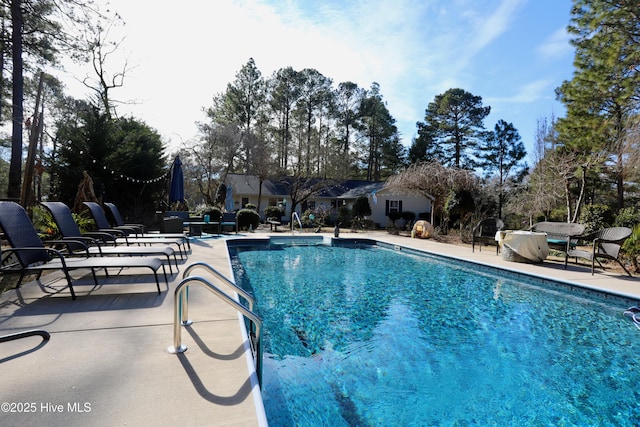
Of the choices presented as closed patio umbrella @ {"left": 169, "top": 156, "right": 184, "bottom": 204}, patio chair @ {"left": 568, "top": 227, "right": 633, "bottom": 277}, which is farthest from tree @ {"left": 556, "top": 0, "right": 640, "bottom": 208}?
closed patio umbrella @ {"left": 169, "top": 156, "right": 184, "bottom": 204}

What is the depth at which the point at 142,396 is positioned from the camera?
6.78 ft

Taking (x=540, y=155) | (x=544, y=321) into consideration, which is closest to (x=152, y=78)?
(x=544, y=321)

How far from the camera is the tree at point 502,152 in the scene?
108 ft

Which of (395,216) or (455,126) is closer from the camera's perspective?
(395,216)

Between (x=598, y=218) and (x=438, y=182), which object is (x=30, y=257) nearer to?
(x=438, y=182)

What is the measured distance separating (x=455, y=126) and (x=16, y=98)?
32660mm

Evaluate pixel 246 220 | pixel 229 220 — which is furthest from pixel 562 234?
pixel 246 220

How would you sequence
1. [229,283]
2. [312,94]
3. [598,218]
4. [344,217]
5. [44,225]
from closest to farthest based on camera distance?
[229,283], [44,225], [598,218], [344,217], [312,94]

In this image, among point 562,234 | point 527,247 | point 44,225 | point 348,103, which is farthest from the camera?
point 348,103

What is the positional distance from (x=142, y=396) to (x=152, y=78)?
20134 millimetres

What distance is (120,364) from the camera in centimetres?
246

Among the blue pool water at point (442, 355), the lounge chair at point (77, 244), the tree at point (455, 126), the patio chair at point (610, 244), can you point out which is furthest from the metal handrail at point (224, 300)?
the tree at point (455, 126)

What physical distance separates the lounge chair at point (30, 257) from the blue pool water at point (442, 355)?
2.03 m

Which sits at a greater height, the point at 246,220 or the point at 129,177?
the point at 129,177
